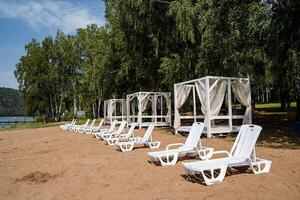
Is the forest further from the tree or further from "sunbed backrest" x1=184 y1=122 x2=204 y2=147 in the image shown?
"sunbed backrest" x1=184 y1=122 x2=204 y2=147

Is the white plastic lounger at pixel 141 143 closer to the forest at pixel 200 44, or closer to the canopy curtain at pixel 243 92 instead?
the forest at pixel 200 44

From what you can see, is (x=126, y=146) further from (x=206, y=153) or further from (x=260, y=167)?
(x=260, y=167)

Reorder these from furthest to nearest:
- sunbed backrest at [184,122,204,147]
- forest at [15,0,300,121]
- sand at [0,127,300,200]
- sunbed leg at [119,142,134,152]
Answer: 1. forest at [15,0,300,121]
2. sunbed leg at [119,142,134,152]
3. sunbed backrest at [184,122,204,147]
4. sand at [0,127,300,200]

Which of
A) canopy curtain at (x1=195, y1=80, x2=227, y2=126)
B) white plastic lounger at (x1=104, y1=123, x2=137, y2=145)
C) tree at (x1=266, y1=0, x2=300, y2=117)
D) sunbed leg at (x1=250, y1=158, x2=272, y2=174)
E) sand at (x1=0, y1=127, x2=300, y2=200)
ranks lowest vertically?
sand at (x1=0, y1=127, x2=300, y2=200)

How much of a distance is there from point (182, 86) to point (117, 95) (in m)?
15.3

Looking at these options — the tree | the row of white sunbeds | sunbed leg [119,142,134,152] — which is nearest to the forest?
the tree

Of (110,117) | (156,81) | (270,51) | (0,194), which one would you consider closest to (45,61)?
(110,117)

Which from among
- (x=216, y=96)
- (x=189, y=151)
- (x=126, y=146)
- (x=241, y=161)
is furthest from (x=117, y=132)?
(x=241, y=161)

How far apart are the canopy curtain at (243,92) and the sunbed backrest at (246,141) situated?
8553 mm

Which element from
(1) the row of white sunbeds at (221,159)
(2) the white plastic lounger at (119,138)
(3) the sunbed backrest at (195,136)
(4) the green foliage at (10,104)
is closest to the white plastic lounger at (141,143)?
(2) the white plastic lounger at (119,138)

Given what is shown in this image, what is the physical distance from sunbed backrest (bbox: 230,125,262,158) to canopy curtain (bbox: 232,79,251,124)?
8.55 meters

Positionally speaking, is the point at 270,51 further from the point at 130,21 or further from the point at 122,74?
the point at 122,74

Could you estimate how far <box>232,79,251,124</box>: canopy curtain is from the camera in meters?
15.7

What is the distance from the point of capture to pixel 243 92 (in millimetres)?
15914
